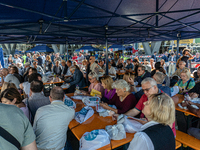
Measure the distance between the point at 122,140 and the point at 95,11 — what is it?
140 inches

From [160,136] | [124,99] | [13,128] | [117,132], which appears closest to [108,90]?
[124,99]

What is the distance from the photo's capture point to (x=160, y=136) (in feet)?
3.70

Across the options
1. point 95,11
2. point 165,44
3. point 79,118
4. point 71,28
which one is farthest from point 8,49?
point 165,44

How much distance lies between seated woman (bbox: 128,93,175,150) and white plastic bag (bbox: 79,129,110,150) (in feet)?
1.36

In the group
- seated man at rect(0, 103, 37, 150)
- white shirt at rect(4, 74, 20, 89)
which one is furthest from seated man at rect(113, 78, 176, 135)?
white shirt at rect(4, 74, 20, 89)

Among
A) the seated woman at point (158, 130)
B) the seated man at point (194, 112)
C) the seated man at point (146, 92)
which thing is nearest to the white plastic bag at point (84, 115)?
the seated man at point (146, 92)

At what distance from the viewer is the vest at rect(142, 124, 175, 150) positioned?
42.7 inches

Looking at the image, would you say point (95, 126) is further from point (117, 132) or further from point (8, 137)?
point (8, 137)

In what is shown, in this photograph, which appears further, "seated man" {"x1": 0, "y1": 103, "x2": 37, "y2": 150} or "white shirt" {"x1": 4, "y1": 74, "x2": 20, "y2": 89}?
"white shirt" {"x1": 4, "y1": 74, "x2": 20, "y2": 89}

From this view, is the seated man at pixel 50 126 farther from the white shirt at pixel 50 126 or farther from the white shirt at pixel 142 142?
the white shirt at pixel 142 142

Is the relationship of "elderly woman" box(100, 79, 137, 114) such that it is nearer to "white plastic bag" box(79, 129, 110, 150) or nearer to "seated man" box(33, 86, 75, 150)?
"white plastic bag" box(79, 129, 110, 150)

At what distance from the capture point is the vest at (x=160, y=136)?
109cm

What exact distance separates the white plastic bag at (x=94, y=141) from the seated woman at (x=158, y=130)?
42cm

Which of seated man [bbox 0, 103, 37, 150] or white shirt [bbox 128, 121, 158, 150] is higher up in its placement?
seated man [bbox 0, 103, 37, 150]
